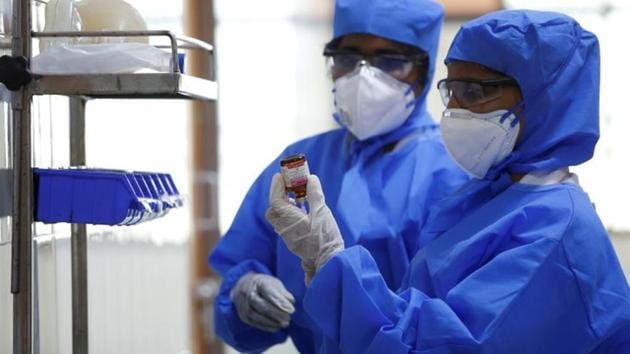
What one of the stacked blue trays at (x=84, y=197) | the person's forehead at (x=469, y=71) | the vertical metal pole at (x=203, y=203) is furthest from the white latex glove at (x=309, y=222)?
the vertical metal pole at (x=203, y=203)

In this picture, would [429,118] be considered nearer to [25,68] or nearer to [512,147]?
[512,147]

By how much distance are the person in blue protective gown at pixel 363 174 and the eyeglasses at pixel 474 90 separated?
0.32 m

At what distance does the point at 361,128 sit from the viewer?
2082 millimetres

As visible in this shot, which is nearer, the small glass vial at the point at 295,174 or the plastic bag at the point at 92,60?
the plastic bag at the point at 92,60

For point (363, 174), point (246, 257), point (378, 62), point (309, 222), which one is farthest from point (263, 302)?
point (378, 62)

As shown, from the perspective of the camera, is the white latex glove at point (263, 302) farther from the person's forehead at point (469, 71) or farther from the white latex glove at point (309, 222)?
the person's forehead at point (469, 71)

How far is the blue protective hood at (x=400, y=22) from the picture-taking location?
209 cm

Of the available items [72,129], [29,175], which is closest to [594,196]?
[72,129]

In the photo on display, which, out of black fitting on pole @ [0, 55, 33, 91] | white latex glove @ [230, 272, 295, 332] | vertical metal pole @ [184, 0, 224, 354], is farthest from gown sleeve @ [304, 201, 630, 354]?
vertical metal pole @ [184, 0, 224, 354]

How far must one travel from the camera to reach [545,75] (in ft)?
5.37

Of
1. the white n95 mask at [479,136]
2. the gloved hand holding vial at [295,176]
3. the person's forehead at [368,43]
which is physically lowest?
the gloved hand holding vial at [295,176]

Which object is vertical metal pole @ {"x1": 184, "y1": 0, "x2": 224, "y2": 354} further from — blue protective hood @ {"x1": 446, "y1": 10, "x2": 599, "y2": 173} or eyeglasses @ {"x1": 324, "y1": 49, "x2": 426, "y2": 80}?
blue protective hood @ {"x1": 446, "y1": 10, "x2": 599, "y2": 173}

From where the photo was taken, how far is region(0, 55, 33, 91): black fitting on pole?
4.66 ft

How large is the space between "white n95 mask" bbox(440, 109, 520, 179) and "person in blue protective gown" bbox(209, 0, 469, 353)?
0.27 meters
